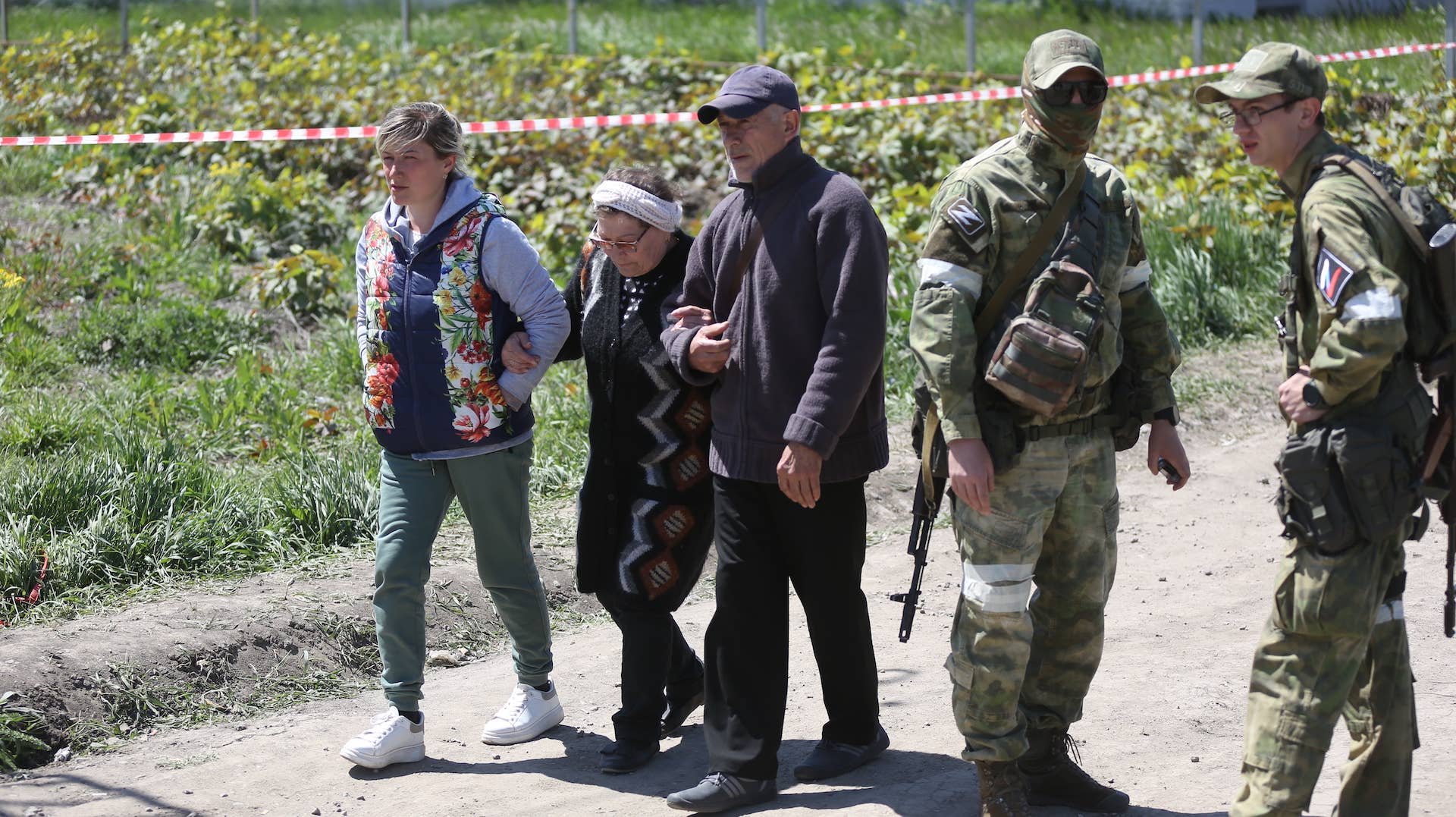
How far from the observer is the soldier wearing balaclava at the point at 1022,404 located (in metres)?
3.58

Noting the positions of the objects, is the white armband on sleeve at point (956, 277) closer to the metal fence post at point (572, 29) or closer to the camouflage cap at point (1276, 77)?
the camouflage cap at point (1276, 77)

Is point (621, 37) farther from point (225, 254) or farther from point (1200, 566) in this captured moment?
point (1200, 566)

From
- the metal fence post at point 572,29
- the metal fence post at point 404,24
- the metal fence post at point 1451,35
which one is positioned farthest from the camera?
the metal fence post at point 404,24

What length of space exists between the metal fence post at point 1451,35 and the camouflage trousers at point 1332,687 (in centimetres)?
943

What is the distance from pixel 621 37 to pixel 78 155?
5.66m

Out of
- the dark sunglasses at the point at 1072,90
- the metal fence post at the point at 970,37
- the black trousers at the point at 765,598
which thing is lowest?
the black trousers at the point at 765,598

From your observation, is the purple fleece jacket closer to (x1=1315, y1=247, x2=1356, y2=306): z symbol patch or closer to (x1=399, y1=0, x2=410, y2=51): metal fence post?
(x1=1315, y1=247, x2=1356, y2=306): z symbol patch

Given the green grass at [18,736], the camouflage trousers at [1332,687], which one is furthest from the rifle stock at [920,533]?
the green grass at [18,736]

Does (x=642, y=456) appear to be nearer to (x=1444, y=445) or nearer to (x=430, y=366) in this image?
(x=430, y=366)

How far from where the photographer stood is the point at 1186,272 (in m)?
8.67

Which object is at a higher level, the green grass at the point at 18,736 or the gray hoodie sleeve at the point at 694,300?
the gray hoodie sleeve at the point at 694,300

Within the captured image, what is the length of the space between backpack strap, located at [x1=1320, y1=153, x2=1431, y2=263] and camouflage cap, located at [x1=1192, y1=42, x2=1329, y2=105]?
0.15 meters

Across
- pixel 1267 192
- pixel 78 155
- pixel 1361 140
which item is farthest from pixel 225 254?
pixel 1361 140

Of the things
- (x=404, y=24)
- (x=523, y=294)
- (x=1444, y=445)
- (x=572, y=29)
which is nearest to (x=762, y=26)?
(x=572, y=29)
